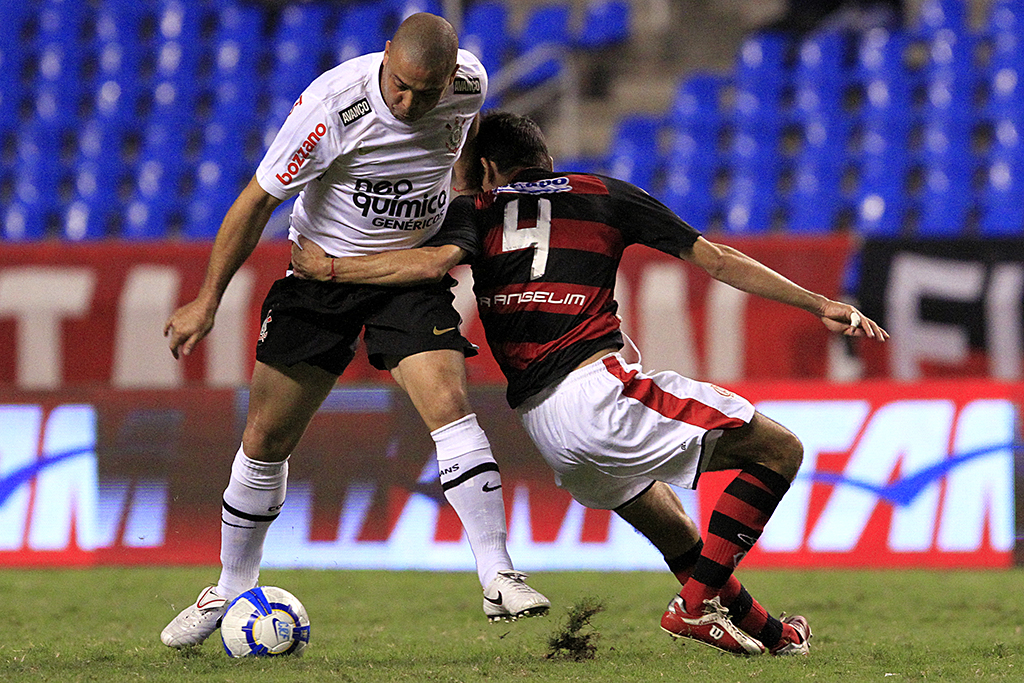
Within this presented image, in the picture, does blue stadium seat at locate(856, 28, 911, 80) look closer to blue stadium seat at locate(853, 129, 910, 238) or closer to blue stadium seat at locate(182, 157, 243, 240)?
blue stadium seat at locate(853, 129, 910, 238)

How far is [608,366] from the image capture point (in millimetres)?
3697

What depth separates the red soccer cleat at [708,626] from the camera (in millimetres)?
3709

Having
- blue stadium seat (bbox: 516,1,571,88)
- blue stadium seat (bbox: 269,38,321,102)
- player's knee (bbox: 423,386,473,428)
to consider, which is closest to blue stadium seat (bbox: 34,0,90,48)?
blue stadium seat (bbox: 269,38,321,102)

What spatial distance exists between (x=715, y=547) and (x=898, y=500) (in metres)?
2.78

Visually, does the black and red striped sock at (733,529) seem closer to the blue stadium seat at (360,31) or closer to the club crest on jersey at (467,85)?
the club crest on jersey at (467,85)

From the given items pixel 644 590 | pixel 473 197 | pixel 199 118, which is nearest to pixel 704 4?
pixel 199 118

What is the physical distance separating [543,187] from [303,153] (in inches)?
29.4

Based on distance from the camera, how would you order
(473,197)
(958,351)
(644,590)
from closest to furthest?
(473,197) < (644,590) < (958,351)

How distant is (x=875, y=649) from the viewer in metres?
3.96

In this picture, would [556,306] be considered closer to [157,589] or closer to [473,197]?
[473,197]

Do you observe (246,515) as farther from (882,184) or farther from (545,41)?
(545,41)

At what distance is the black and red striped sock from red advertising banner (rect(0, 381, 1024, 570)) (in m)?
2.47

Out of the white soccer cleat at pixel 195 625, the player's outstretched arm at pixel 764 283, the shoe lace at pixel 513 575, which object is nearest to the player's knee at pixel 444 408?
the shoe lace at pixel 513 575

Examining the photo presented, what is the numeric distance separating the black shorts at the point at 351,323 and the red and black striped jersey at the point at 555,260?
0.16 meters
